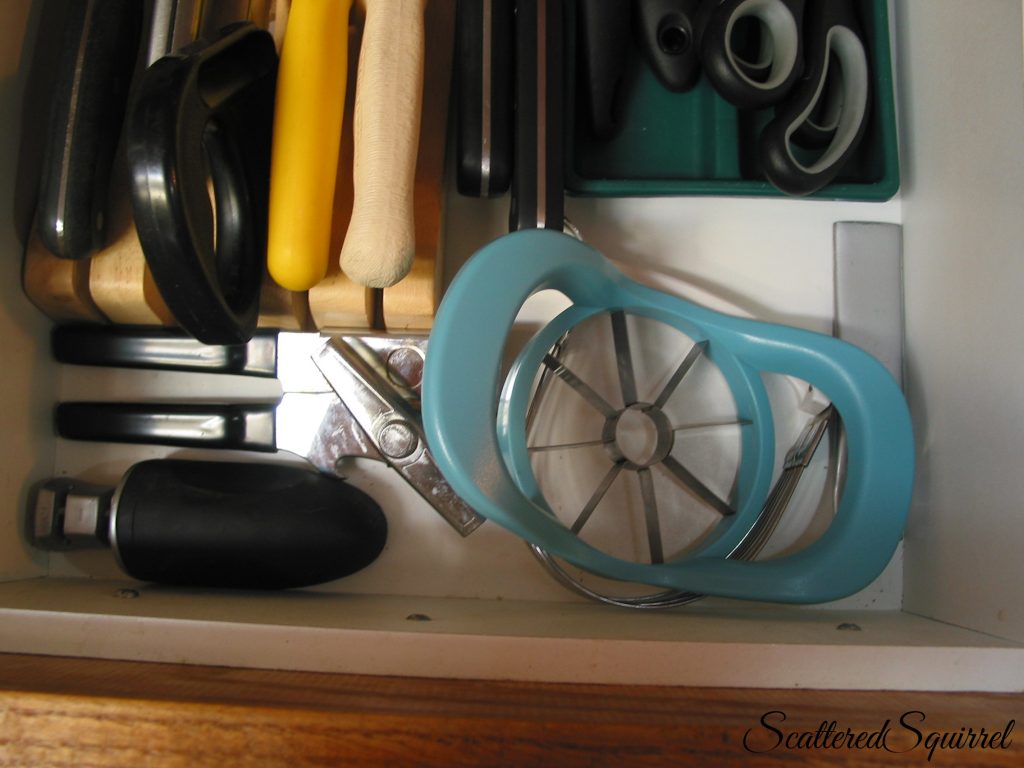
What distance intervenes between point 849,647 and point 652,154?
355 millimetres

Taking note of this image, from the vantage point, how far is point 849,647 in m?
0.39

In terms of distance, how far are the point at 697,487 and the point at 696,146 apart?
247 mm

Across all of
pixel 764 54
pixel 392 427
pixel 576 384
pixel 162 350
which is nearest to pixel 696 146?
pixel 764 54

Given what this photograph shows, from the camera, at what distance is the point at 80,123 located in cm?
46

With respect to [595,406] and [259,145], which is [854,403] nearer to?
[595,406]

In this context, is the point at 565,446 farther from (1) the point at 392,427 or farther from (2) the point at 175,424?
(2) the point at 175,424

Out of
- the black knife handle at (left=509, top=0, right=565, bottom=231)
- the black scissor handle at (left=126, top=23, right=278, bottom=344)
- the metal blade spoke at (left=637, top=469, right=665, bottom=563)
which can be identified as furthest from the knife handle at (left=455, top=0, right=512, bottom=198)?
the metal blade spoke at (left=637, top=469, right=665, bottom=563)

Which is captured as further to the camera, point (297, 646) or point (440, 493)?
point (440, 493)

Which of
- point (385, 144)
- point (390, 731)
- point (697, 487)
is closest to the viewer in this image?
point (390, 731)

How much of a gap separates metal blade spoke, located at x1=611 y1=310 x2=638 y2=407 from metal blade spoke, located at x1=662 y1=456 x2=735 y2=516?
2.0 inches

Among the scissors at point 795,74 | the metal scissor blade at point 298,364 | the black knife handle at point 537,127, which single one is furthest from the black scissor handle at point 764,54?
the metal scissor blade at point 298,364

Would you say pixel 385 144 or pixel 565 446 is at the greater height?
pixel 385 144

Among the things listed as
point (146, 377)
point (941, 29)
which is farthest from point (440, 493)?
point (941, 29)

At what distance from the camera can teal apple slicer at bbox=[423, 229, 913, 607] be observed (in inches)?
16.7
